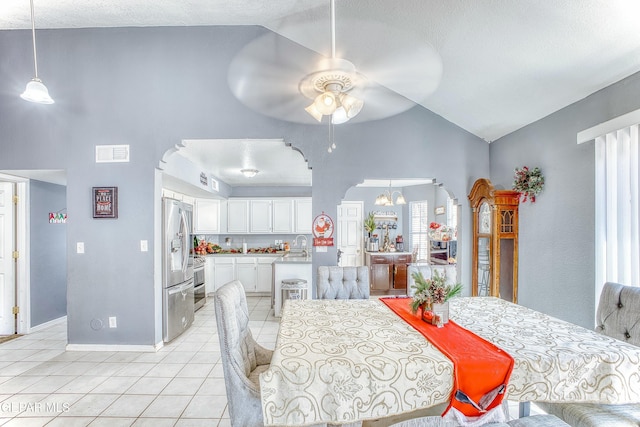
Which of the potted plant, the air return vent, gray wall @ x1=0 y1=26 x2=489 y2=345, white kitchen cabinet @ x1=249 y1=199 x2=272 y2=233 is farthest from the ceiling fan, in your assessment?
the potted plant

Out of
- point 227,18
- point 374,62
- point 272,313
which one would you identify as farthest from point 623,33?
point 272,313

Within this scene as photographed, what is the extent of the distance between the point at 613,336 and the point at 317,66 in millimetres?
3029

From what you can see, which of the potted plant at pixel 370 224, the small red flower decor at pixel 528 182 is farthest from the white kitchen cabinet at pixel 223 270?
the small red flower decor at pixel 528 182

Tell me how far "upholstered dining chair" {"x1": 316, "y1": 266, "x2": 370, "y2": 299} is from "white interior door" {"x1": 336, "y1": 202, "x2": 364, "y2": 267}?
428 cm

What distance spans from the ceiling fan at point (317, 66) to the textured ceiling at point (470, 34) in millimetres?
21

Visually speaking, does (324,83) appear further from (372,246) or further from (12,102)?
(372,246)

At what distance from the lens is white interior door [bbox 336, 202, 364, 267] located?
7.03m

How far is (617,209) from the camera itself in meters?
2.30

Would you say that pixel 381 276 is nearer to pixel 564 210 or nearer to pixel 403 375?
pixel 564 210

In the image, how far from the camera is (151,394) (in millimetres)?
2477

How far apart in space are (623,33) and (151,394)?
4192 millimetres

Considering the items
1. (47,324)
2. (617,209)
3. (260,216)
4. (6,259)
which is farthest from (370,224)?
(6,259)

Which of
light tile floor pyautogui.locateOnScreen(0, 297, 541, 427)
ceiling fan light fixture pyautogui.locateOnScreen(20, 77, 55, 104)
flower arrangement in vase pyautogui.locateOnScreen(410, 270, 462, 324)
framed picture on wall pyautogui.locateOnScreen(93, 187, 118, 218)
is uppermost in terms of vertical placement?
ceiling fan light fixture pyautogui.locateOnScreen(20, 77, 55, 104)

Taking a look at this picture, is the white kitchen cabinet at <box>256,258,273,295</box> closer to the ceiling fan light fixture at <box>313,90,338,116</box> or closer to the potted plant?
the potted plant
